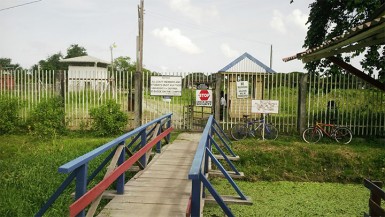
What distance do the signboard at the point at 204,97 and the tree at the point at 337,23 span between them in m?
5.08

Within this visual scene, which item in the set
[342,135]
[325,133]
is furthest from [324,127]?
[342,135]

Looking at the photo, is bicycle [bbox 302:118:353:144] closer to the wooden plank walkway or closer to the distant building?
the wooden plank walkway

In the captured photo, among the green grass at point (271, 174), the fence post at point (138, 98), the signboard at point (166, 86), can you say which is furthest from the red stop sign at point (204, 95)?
the green grass at point (271, 174)

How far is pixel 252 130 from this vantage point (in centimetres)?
1135

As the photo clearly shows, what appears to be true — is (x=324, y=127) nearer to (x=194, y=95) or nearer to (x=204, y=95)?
(x=204, y=95)

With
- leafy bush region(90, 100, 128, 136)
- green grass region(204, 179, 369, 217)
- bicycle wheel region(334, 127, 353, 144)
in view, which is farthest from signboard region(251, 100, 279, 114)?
leafy bush region(90, 100, 128, 136)

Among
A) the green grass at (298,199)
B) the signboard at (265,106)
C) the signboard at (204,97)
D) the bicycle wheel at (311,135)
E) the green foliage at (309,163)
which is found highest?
the signboard at (204,97)

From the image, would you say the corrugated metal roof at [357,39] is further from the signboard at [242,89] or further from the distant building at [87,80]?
the distant building at [87,80]

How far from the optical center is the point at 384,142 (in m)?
10.7

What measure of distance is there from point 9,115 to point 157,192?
26.6ft

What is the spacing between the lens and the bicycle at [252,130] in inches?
437

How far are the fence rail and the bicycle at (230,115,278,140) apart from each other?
0.37 metres

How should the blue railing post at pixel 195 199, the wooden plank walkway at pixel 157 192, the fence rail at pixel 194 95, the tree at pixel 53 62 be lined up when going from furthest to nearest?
1. the tree at pixel 53 62
2. the fence rail at pixel 194 95
3. the wooden plank walkway at pixel 157 192
4. the blue railing post at pixel 195 199

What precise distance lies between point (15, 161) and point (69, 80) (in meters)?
4.60
